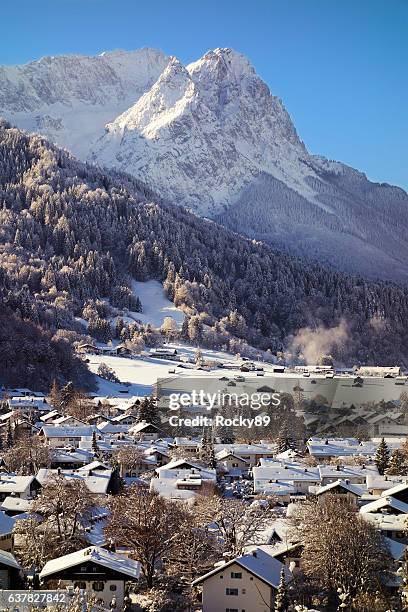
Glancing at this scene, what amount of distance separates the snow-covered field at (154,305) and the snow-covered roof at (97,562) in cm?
12929

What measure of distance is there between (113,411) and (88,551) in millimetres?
63012

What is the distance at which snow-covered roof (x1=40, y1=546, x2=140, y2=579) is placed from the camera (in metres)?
33.4

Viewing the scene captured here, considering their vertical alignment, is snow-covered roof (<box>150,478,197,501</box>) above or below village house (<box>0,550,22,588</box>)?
below

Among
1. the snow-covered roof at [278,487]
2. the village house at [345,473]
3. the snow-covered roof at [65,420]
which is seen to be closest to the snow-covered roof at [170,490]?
the snow-covered roof at [278,487]

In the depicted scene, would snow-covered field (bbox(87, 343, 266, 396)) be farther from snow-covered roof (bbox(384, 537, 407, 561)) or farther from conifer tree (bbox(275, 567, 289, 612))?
conifer tree (bbox(275, 567, 289, 612))

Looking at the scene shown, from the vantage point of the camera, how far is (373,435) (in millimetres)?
86812

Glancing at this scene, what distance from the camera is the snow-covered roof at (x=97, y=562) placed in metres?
33.4

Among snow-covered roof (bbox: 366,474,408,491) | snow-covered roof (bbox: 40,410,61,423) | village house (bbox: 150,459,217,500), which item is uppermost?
snow-covered roof (bbox: 366,474,408,491)

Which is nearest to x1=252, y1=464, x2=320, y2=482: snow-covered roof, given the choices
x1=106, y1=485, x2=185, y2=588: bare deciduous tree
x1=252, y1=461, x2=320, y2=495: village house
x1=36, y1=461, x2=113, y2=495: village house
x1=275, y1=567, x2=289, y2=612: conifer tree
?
x1=252, y1=461, x2=320, y2=495: village house

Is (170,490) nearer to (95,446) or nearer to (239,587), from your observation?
(95,446)

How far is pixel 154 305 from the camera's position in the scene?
587 ft

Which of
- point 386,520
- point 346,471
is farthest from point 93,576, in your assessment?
point 346,471

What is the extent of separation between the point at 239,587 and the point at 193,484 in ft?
67.7

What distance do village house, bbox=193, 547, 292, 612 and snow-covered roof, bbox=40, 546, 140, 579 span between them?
262 centimetres
